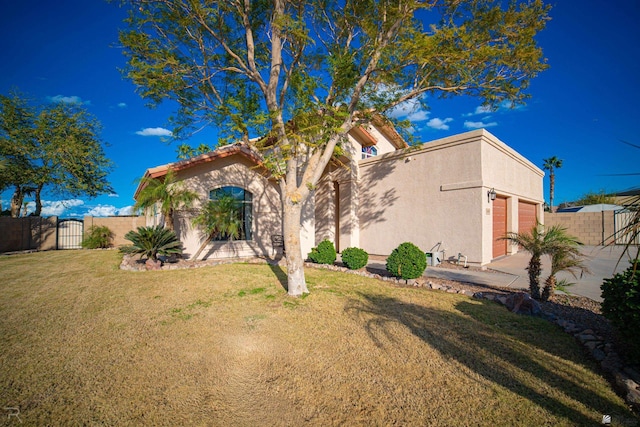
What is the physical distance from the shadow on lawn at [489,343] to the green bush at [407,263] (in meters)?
1.84

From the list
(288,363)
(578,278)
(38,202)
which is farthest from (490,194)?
(38,202)

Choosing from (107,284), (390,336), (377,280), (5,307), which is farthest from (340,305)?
(5,307)

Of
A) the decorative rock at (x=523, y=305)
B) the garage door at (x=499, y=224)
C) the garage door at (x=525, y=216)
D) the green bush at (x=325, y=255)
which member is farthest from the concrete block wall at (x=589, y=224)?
the green bush at (x=325, y=255)

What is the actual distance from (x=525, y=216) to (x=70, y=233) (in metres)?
27.2

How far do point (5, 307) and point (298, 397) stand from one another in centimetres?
650

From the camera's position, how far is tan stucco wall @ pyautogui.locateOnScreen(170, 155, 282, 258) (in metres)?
10.5

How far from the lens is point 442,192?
429 inches

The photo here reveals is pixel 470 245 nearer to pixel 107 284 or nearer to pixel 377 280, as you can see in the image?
pixel 377 280

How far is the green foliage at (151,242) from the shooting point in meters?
8.73

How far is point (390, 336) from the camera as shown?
13.6 ft

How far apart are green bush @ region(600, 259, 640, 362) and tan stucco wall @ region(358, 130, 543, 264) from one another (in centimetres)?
669

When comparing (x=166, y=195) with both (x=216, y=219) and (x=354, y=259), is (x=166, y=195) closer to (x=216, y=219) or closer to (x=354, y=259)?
(x=216, y=219)

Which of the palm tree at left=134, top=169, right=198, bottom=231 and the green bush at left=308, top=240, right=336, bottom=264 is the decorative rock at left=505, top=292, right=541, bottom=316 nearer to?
the green bush at left=308, top=240, right=336, bottom=264

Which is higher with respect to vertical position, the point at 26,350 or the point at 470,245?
the point at 470,245
